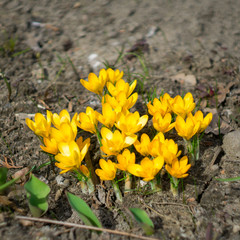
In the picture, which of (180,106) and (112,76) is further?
(112,76)

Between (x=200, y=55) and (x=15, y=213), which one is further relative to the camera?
(x=200, y=55)

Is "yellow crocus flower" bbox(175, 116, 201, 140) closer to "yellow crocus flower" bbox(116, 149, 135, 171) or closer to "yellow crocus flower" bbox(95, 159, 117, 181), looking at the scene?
"yellow crocus flower" bbox(116, 149, 135, 171)

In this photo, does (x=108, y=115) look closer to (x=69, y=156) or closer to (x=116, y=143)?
(x=116, y=143)

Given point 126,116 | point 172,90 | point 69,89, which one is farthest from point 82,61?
point 126,116

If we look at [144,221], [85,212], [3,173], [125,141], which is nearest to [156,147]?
[125,141]

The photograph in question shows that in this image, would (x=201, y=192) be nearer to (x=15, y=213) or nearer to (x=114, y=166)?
(x=114, y=166)

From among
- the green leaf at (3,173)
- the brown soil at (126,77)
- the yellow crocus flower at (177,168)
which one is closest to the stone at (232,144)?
the brown soil at (126,77)
